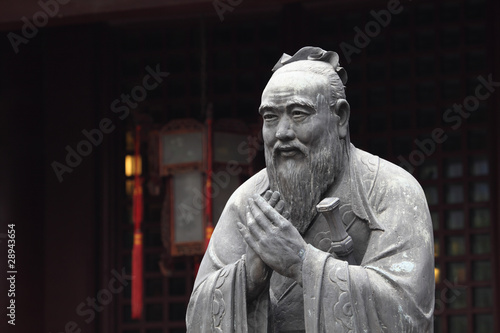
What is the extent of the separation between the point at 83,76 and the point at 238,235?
21.4ft

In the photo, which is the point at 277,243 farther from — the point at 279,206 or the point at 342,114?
the point at 342,114

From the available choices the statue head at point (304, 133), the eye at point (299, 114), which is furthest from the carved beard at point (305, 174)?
the eye at point (299, 114)

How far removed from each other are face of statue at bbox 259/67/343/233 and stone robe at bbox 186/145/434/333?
4.7 inches

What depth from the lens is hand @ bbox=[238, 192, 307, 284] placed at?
5590 millimetres

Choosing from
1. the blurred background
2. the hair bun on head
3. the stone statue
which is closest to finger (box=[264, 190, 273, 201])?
the stone statue

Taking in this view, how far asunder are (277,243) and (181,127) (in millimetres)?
6064

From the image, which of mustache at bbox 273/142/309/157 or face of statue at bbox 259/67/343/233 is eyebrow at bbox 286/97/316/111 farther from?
mustache at bbox 273/142/309/157

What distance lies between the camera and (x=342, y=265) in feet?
18.3

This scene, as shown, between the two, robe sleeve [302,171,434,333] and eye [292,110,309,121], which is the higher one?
eye [292,110,309,121]

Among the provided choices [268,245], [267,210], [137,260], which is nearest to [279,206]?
Answer: [267,210]

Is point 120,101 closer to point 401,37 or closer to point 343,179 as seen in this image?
point 401,37

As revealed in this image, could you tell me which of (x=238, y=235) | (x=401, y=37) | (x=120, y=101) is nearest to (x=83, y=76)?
(x=120, y=101)

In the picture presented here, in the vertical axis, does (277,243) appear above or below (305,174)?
below

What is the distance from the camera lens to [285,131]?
18.9 ft
